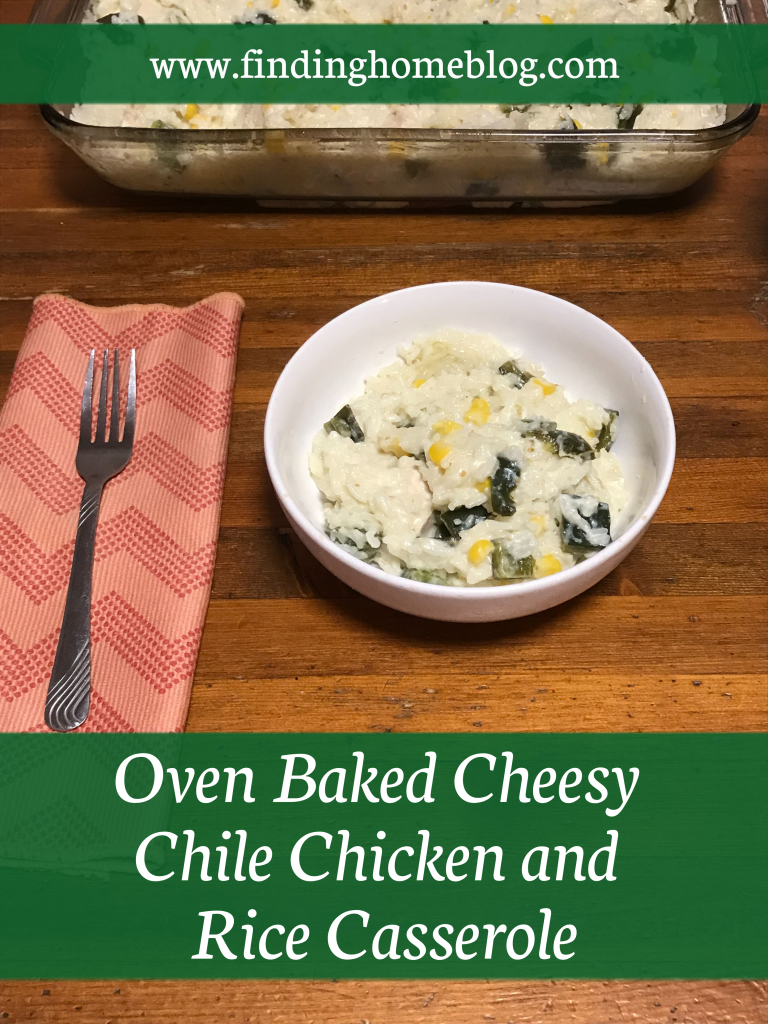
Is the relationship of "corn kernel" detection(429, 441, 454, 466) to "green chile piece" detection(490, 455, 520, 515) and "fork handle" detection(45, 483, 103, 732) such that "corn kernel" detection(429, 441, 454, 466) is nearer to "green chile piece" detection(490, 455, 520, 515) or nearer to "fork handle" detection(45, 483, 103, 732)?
"green chile piece" detection(490, 455, 520, 515)

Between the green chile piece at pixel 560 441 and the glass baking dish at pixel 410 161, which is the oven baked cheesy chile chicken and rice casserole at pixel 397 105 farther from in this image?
the green chile piece at pixel 560 441

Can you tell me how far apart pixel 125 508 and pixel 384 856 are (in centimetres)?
68

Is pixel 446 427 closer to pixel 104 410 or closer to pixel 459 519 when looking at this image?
pixel 459 519

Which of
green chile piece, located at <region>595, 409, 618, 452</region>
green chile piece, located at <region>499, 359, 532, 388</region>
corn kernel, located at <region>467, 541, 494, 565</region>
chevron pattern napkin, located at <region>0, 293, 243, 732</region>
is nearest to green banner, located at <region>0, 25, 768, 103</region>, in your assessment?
chevron pattern napkin, located at <region>0, 293, 243, 732</region>

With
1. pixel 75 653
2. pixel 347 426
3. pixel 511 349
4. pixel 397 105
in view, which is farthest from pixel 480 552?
pixel 397 105

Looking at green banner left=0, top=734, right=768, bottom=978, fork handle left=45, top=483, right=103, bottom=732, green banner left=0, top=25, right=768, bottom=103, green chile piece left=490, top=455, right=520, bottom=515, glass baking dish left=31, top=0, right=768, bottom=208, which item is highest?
green banner left=0, top=25, right=768, bottom=103

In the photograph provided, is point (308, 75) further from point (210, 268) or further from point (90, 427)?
point (90, 427)

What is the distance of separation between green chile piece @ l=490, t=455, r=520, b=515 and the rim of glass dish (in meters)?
0.77

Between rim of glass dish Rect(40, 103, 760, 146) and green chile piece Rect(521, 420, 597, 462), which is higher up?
rim of glass dish Rect(40, 103, 760, 146)

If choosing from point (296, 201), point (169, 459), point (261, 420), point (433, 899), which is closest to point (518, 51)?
point (296, 201)

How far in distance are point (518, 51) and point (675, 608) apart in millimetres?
1340

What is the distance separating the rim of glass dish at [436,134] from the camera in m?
1.59

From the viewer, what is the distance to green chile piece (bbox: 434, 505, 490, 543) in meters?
1.17

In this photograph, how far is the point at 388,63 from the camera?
75.4 inches
